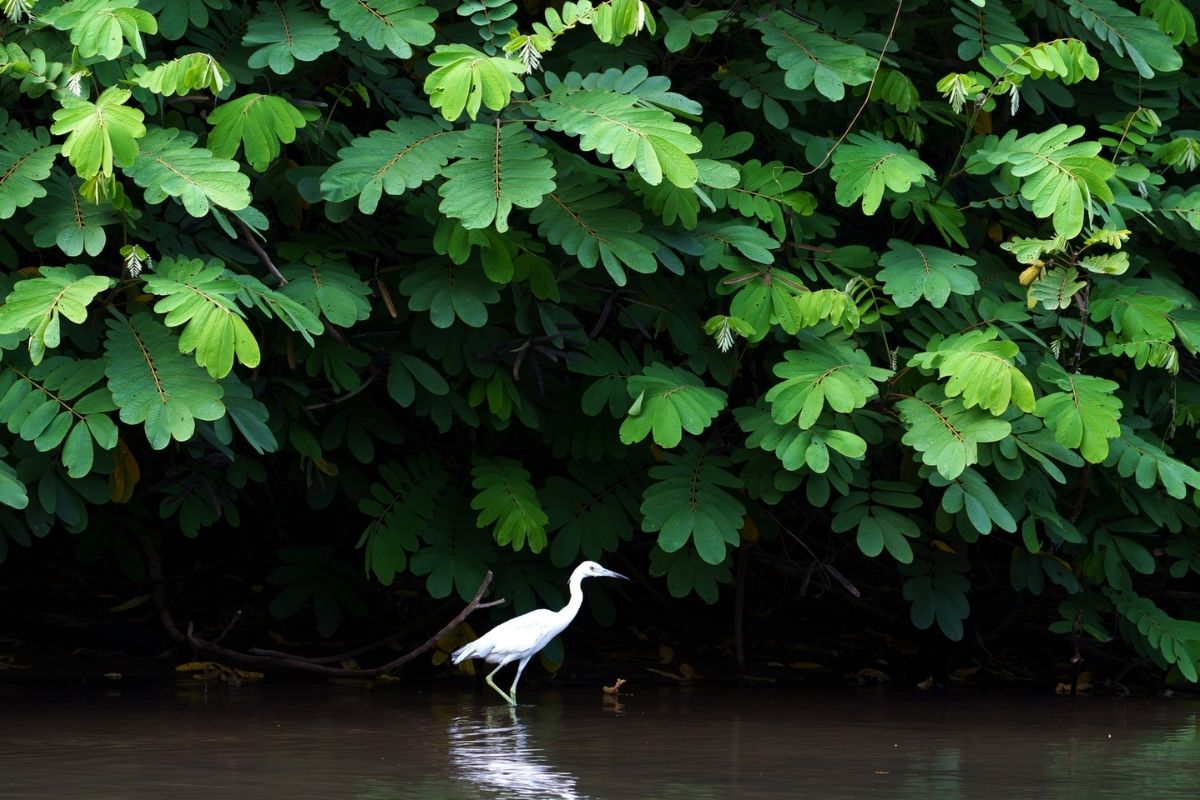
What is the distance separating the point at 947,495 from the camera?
7.79 m

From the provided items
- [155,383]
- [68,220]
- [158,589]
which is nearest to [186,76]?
[68,220]

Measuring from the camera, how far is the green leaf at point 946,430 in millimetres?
7438

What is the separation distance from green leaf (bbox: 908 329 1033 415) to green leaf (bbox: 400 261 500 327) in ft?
6.52

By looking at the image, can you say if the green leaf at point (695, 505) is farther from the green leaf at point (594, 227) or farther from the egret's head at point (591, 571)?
the green leaf at point (594, 227)

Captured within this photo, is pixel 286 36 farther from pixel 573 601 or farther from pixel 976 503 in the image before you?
pixel 976 503

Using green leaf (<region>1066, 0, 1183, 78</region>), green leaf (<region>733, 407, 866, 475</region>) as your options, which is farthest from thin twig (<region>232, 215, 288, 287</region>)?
green leaf (<region>1066, 0, 1183, 78</region>)

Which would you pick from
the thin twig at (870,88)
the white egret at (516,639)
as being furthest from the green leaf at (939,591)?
the thin twig at (870,88)

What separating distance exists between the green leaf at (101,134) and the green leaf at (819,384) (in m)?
2.99

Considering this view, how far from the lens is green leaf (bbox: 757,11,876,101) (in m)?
8.05

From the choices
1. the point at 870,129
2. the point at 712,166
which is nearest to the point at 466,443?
the point at 712,166

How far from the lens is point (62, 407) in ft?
22.9

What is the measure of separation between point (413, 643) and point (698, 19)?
4.00m

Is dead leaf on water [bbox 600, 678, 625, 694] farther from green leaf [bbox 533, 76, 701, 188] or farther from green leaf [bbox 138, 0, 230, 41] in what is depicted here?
green leaf [bbox 138, 0, 230, 41]

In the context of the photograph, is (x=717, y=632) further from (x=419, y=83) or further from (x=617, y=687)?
(x=419, y=83)
